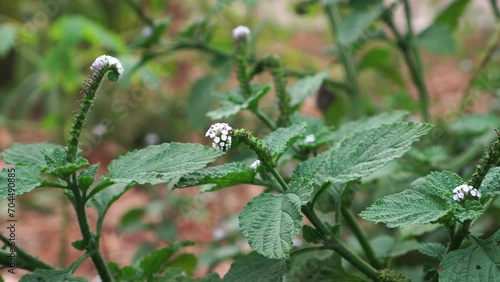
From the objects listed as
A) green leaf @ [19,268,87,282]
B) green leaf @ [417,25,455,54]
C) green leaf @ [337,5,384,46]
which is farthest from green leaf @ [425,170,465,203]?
green leaf @ [417,25,455,54]

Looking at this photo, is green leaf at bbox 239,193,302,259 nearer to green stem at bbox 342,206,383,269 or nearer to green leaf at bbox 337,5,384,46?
green stem at bbox 342,206,383,269

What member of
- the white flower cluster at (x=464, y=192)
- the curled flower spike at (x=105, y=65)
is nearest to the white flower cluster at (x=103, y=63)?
the curled flower spike at (x=105, y=65)

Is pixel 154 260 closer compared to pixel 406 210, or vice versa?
pixel 406 210

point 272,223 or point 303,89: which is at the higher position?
point 303,89

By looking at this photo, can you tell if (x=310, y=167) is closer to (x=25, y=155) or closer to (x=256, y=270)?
(x=256, y=270)

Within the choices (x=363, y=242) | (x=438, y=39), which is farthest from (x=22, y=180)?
(x=438, y=39)

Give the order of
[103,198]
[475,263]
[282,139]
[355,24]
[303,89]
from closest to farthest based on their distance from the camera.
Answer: [475,263] < [282,139] < [103,198] < [303,89] < [355,24]

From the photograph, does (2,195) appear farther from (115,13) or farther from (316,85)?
(115,13)
